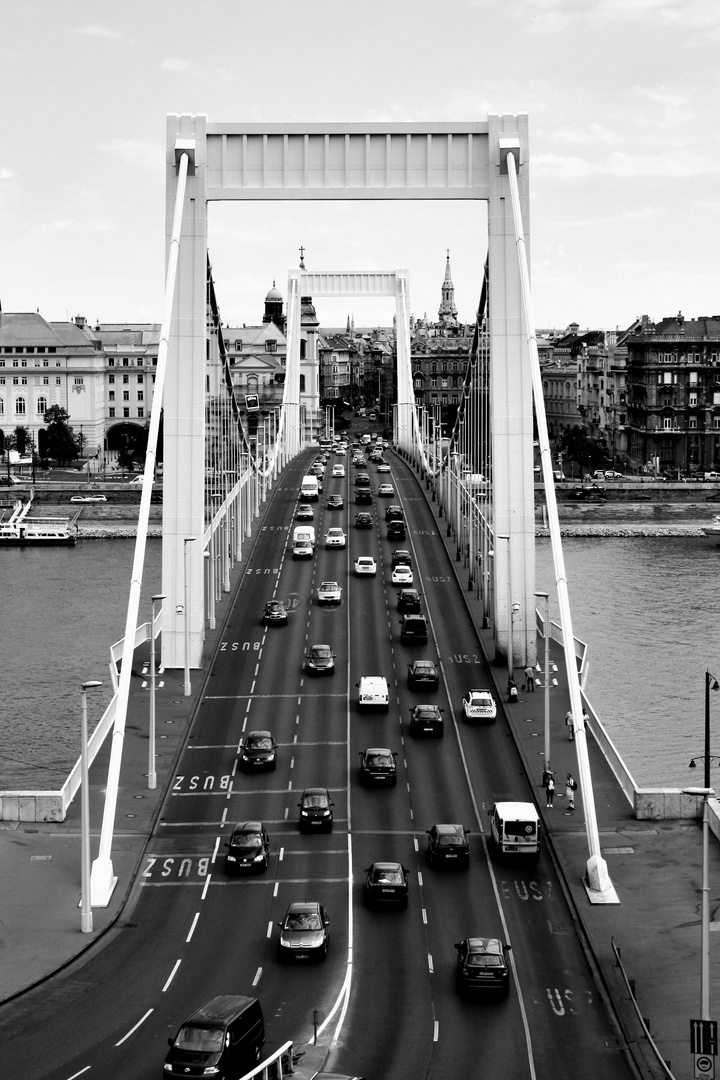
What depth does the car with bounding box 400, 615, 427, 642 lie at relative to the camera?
60.2 m

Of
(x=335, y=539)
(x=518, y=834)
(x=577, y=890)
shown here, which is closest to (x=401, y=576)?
(x=335, y=539)

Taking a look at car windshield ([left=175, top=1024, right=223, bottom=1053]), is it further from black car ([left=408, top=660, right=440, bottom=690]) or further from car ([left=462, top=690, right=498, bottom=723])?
black car ([left=408, top=660, right=440, bottom=690])

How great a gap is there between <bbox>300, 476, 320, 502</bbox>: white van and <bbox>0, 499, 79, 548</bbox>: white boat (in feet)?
131

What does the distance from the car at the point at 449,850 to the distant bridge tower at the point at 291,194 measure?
693 inches

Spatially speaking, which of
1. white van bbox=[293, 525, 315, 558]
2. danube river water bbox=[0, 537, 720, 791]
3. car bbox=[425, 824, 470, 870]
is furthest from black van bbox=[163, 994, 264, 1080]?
white van bbox=[293, 525, 315, 558]

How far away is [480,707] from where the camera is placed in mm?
50625

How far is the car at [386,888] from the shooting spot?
36156 millimetres

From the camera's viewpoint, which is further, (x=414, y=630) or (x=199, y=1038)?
(x=414, y=630)

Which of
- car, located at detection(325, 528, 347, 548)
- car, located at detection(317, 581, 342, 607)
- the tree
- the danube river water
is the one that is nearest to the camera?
the danube river water

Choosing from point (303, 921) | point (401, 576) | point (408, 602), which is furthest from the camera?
point (401, 576)

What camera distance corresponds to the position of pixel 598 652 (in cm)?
7519

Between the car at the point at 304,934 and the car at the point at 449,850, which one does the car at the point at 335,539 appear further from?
the car at the point at 304,934

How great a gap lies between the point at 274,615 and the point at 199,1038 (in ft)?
119

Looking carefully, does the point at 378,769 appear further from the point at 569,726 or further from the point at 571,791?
the point at 569,726
